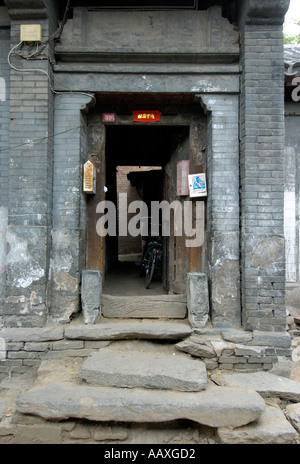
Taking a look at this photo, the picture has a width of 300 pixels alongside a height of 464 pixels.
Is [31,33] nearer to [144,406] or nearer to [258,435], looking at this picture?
[144,406]

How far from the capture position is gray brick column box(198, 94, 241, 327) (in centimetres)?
390

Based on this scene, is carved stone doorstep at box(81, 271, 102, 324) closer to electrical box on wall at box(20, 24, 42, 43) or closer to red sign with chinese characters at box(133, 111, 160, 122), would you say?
red sign with chinese characters at box(133, 111, 160, 122)

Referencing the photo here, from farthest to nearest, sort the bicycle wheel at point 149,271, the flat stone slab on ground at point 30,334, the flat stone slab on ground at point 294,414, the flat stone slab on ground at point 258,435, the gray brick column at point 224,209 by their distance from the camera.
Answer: the bicycle wheel at point 149,271, the gray brick column at point 224,209, the flat stone slab on ground at point 30,334, the flat stone slab on ground at point 294,414, the flat stone slab on ground at point 258,435

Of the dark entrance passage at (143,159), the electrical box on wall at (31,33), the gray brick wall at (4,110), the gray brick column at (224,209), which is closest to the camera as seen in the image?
the electrical box on wall at (31,33)

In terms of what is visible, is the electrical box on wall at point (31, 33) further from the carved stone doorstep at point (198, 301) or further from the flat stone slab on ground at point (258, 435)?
the flat stone slab on ground at point (258, 435)

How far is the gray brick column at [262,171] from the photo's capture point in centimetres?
377

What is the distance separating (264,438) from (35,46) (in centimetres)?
525

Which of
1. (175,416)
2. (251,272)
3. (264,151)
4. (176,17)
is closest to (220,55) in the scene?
(176,17)

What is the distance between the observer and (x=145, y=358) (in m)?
3.39

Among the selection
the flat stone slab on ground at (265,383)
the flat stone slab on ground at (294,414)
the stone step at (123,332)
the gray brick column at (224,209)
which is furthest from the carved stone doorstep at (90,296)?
→ the flat stone slab on ground at (294,414)

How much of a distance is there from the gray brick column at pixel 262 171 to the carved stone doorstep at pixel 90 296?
1970 mm

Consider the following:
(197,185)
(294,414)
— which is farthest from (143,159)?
(294,414)

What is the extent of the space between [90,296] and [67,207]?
4.12 feet

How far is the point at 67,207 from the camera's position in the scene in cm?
396
